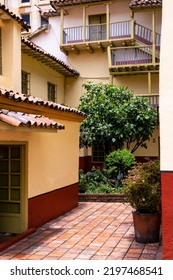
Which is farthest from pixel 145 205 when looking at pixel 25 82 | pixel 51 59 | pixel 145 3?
pixel 145 3

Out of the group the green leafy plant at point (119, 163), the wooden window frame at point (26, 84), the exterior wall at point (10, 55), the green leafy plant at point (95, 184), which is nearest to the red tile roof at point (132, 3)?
the wooden window frame at point (26, 84)

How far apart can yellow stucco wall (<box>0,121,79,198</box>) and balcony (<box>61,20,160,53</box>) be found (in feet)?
29.8

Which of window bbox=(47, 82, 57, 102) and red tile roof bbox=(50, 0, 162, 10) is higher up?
red tile roof bbox=(50, 0, 162, 10)

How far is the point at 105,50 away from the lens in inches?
805

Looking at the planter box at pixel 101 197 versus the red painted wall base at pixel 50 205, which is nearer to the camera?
the red painted wall base at pixel 50 205

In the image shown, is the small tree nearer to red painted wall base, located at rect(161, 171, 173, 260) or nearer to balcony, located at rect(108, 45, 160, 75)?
balcony, located at rect(108, 45, 160, 75)

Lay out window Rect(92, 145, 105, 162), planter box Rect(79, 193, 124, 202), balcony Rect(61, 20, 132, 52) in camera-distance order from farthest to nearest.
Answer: window Rect(92, 145, 105, 162)
balcony Rect(61, 20, 132, 52)
planter box Rect(79, 193, 124, 202)

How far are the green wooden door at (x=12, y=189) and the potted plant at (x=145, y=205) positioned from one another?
246 centimetres

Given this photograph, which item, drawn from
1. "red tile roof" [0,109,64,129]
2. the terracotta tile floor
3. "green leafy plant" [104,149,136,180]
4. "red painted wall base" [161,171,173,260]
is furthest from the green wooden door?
"green leafy plant" [104,149,136,180]

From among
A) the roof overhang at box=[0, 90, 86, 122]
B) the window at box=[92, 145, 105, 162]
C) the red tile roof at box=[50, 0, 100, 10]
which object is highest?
the red tile roof at box=[50, 0, 100, 10]

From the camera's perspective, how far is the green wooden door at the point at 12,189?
8453 millimetres

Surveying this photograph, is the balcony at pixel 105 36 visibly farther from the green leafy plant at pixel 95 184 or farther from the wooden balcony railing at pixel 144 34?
the green leafy plant at pixel 95 184

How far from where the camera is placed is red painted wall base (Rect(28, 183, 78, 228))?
8.74m

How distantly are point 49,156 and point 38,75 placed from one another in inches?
322
